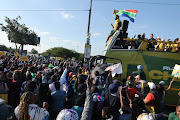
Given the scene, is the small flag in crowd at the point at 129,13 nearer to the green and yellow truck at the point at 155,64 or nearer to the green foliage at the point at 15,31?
the green and yellow truck at the point at 155,64

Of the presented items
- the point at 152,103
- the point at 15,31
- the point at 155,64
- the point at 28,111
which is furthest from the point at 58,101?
the point at 15,31

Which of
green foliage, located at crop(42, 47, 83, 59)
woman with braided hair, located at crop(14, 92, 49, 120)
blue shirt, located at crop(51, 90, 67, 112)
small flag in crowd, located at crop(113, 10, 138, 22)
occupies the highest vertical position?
small flag in crowd, located at crop(113, 10, 138, 22)

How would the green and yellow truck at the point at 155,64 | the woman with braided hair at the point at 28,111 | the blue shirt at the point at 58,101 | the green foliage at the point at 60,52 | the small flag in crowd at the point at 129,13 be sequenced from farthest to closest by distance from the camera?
1. the green foliage at the point at 60,52
2. the small flag in crowd at the point at 129,13
3. the green and yellow truck at the point at 155,64
4. the blue shirt at the point at 58,101
5. the woman with braided hair at the point at 28,111

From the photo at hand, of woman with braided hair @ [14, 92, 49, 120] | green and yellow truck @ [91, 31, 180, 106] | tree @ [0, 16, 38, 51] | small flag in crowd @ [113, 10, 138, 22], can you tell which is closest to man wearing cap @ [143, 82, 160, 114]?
woman with braided hair @ [14, 92, 49, 120]

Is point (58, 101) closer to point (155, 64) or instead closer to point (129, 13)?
point (155, 64)

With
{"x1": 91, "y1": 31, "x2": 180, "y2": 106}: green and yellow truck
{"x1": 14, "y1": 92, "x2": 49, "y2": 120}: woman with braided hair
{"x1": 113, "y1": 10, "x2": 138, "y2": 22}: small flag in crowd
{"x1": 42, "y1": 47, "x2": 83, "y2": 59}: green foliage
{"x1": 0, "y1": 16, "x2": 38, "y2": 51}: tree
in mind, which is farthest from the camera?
{"x1": 42, "y1": 47, "x2": 83, "y2": 59}: green foliage

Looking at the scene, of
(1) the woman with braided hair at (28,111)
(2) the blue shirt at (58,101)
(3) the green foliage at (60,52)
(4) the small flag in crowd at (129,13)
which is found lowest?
(2) the blue shirt at (58,101)

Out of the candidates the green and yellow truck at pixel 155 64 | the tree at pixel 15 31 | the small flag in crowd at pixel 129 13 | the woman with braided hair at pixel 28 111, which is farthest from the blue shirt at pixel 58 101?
the tree at pixel 15 31

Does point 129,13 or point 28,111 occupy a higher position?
point 129,13

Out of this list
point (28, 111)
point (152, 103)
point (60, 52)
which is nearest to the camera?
point (28, 111)

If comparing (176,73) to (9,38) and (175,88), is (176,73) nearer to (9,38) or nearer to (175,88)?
(175,88)

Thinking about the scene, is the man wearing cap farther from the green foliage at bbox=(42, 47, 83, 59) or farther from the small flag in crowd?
the green foliage at bbox=(42, 47, 83, 59)

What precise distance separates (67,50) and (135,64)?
52999 millimetres

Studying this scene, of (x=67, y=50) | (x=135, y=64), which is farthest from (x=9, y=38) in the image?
(x=135, y=64)
